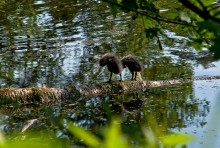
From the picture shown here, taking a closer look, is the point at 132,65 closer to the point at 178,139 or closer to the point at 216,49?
the point at 216,49

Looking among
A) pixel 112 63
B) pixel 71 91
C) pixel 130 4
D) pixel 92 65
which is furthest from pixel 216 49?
pixel 92 65

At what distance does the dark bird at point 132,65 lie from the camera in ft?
27.5

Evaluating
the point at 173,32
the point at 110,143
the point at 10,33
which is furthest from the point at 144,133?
the point at 10,33

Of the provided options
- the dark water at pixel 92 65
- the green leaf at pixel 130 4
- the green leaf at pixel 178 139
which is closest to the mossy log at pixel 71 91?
the dark water at pixel 92 65

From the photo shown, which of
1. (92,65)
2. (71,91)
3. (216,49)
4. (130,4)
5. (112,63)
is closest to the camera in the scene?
(216,49)

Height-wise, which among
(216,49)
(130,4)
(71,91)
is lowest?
(71,91)

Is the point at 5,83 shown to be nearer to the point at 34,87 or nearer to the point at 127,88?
the point at 34,87

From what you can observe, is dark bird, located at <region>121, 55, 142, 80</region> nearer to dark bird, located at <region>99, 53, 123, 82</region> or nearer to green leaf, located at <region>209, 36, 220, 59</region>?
dark bird, located at <region>99, 53, 123, 82</region>

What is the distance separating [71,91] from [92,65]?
1517 mm

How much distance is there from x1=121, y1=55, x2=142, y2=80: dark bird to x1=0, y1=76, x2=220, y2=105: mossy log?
199 mm

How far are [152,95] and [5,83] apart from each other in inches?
91.3

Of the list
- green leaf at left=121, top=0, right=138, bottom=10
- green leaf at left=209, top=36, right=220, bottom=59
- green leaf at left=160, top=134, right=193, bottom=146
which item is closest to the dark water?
green leaf at left=121, top=0, right=138, bottom=10

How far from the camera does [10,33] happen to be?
1158 cm

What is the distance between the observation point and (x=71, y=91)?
788 centimetres
